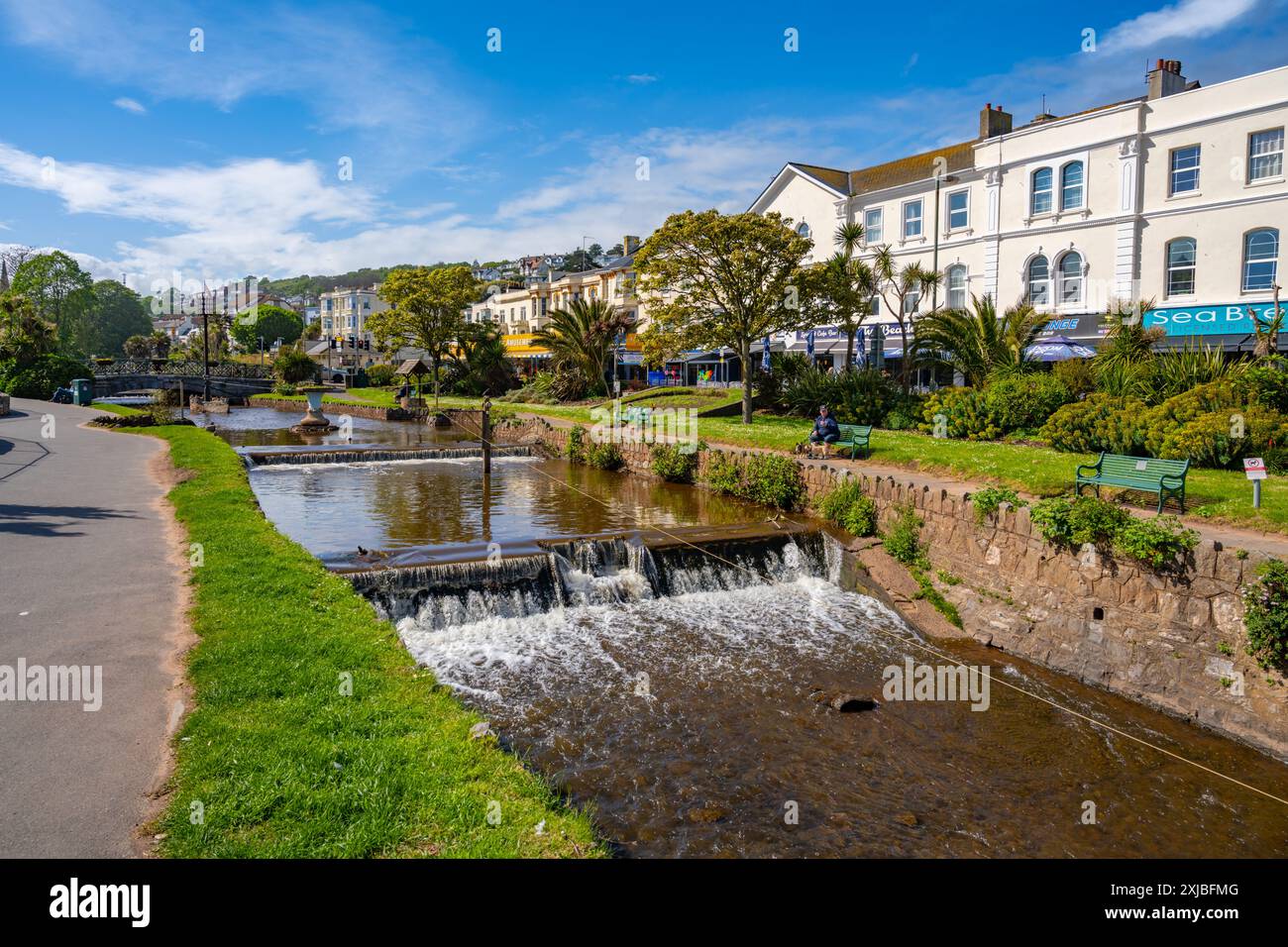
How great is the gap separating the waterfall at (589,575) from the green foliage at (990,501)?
3.11 metres

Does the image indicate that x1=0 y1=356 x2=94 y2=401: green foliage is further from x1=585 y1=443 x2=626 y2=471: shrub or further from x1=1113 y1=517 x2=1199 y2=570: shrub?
x1=1113 y1=517 x2=1199 y2=570: shrub

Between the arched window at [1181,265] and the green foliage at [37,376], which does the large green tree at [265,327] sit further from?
the arched window at [1181,265]

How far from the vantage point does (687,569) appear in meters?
14.9

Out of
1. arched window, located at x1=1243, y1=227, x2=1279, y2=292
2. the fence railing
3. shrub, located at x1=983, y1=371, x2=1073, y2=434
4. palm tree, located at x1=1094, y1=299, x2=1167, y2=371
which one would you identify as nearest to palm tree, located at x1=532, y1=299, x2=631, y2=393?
shrub, located at x1=983, y1=371, x2=1073, y2=434

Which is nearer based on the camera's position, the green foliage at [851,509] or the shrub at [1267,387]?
the shrub at [1267,387]

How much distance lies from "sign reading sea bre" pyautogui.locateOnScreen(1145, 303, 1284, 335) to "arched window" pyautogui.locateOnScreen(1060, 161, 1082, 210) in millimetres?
5838

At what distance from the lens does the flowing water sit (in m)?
7.62

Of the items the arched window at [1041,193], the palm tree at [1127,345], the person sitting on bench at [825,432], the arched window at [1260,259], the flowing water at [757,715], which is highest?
the arched window at [1041,193]

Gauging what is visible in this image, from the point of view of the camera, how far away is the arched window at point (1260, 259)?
86.2 feet

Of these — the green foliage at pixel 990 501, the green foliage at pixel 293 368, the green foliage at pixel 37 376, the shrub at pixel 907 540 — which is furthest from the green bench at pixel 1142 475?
the green foliage at pixel 293 368

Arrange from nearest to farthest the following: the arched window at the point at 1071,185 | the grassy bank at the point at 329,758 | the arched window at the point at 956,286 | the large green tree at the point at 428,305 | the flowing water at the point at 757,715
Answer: the grassy bank at the point at 329,758
the flowing water at the point at 757,715
the arched window at the point at 1071,185
the arched window at the point at 956,286
the large green tree at the point at 428,305

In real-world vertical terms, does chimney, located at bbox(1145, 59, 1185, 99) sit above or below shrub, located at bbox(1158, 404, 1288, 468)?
above
